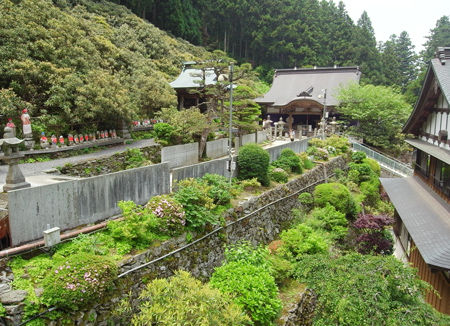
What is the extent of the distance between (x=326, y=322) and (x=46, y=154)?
1376cm

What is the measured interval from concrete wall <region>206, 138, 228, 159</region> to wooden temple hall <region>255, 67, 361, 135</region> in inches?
628

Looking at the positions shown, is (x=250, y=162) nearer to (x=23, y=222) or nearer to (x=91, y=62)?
(x=23, y=222)

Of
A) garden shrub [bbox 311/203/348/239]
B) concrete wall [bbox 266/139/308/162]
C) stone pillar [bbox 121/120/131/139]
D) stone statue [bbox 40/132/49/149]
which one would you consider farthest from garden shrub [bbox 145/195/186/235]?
stone pillar [bbox 121/120/131/139]

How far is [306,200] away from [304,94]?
64.1ft

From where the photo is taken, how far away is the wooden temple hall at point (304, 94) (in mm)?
34156

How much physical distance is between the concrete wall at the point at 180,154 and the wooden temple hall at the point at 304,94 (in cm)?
1906

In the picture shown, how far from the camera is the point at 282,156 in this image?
18.9 meters

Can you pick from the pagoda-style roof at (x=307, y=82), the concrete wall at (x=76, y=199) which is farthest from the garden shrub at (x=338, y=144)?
the concrete wall at (x=76, y=199)

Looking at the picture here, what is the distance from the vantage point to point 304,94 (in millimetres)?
33594

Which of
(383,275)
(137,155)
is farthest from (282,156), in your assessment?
(383,275)

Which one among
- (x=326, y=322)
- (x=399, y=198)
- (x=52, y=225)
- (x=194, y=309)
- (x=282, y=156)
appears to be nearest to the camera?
(x=194, y=309)

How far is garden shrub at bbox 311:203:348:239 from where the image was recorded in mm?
14242

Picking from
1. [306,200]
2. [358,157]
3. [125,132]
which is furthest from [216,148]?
[358,157]

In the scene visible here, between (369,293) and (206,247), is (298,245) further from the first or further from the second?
(369,293)
